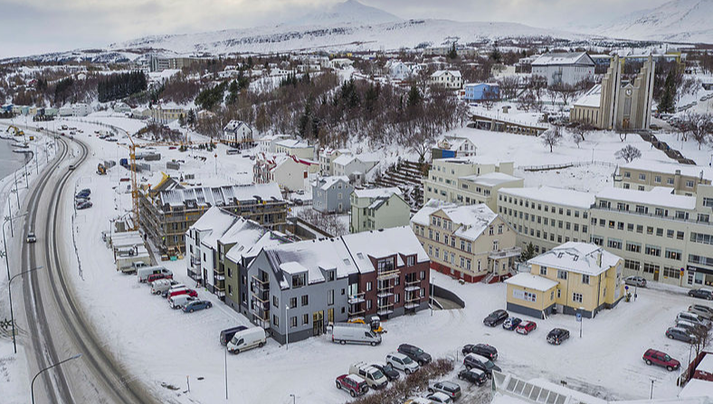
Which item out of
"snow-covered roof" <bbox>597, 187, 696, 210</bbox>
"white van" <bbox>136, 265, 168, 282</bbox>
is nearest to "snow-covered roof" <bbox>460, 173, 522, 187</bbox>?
"snow-covered roof" <bbox>597, 187, 696, 210</bbox>

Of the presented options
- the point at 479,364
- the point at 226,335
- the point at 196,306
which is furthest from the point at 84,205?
the point at 479,364

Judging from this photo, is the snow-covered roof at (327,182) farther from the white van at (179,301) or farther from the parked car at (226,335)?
the parked car at (226,335)

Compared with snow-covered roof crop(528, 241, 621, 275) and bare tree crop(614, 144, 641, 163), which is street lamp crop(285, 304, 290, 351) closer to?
snow-covered roof crop(528, 241, 621, 275)

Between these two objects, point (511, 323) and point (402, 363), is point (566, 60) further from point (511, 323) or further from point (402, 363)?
point (402, 363)

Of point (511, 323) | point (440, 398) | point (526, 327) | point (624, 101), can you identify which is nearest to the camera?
point (440, 398)

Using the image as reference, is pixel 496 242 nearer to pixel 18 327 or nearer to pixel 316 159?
pixel 18 327

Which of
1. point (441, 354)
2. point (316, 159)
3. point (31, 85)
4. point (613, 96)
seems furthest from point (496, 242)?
point (31, 85)

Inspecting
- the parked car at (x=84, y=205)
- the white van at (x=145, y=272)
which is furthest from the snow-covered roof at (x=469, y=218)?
the parked car at (x=84, y=205)
